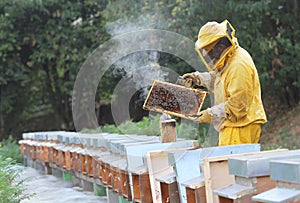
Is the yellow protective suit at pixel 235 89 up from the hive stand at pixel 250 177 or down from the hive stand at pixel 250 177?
up

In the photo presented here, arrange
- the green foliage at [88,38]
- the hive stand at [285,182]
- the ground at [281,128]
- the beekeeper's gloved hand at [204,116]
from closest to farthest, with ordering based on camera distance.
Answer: the hive stand at [285,182] → the beekeeper's gloved hand at [204,116] → the ground at [281,128] → the green foliage at [88,38]

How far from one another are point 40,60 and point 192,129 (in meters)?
9.27

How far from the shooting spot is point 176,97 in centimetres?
444

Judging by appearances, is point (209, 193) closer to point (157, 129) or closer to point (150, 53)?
point (150, 53)

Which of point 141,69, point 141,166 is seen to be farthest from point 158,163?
point 141,69

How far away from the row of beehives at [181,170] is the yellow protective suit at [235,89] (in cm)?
37

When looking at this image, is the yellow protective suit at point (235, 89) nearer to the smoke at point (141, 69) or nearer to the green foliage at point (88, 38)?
the smoke at point (141, 69)

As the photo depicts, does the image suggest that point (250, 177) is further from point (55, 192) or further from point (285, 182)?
point (55, 192)

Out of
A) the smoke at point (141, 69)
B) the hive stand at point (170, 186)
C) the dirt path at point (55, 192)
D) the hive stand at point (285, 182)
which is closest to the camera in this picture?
the hive stand at point (285, 182)

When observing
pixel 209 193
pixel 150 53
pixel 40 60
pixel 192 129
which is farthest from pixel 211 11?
pixel 209 193

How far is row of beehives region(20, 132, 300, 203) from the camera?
2.70 meters

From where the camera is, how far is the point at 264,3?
477 inches

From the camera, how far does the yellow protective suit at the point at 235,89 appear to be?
4.02 m

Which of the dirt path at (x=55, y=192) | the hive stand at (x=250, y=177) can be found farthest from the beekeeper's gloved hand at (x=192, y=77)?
the dirt path at (x=55, y=192)
